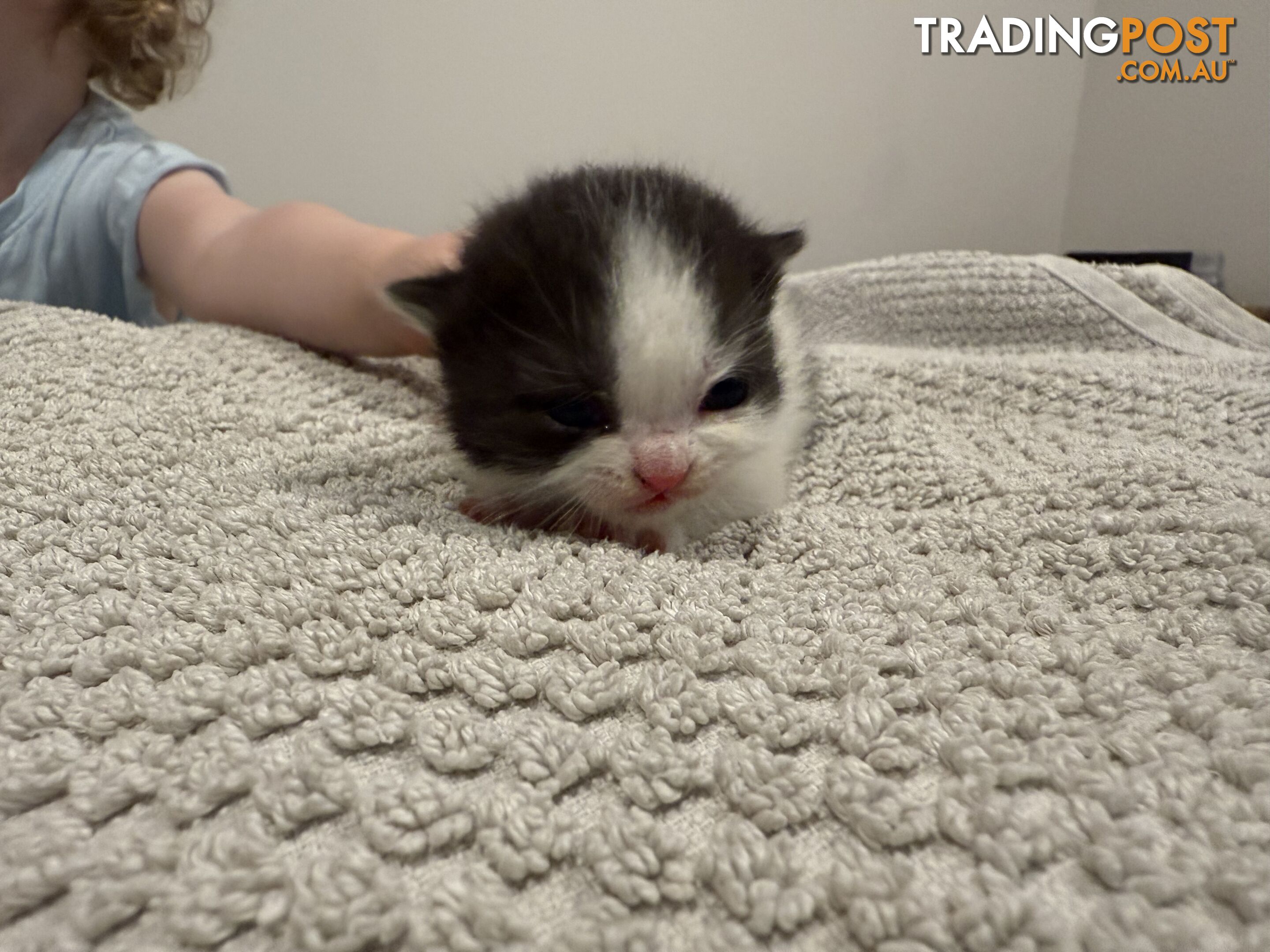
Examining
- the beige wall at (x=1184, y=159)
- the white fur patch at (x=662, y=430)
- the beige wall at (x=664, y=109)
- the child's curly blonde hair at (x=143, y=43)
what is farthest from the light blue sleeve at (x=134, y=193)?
the beige wall at (x=1184, y=159)

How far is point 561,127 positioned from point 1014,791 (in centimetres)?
206

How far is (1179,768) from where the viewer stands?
388 millimetres

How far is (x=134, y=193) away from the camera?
1454 millimetres

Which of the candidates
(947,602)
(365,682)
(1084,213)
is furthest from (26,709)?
(1084,213)

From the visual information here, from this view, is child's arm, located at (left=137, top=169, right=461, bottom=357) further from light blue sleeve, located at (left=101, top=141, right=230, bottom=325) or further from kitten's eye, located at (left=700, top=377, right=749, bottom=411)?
kitten's eye, located at (left=700, top=377, right=749, bottom=411)

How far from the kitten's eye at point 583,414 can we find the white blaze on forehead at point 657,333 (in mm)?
20

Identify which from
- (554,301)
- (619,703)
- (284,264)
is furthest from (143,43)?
(619,703)

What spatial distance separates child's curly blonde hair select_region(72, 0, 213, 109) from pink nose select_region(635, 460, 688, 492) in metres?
1.58

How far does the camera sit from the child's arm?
3.99ft

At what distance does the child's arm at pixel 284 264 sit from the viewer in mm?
1215

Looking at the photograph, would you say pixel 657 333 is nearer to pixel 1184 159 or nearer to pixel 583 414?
pixel 583 414

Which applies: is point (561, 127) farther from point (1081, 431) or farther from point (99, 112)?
point (1081, 431)

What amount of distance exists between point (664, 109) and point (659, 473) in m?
1.77

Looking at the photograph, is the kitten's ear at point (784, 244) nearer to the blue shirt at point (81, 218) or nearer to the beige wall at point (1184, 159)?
the blue shirt at point (81, 218)
